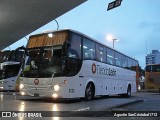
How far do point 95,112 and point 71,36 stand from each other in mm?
5102

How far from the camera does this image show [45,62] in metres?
14.9

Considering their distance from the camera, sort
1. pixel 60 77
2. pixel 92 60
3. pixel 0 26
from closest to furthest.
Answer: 1. pixel 60 77
2. pixel 92 60
3. pixel 0 26

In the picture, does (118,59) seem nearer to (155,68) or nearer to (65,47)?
(65,47)

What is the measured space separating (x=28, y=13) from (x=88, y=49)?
2073 centimetres

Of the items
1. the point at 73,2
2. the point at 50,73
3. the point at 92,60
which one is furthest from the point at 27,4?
the point at 50,73

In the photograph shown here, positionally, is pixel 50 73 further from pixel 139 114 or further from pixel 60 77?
pixel 139 114

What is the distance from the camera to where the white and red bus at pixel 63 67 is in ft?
48.1

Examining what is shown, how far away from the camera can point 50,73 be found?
48.2 ft

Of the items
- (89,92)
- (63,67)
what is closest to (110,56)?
(89,92)

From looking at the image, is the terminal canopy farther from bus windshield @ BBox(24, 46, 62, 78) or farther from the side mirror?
the side mirror

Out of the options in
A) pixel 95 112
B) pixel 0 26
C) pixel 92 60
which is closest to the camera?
pixel 95 112

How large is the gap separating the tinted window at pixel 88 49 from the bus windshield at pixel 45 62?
1.94 meters

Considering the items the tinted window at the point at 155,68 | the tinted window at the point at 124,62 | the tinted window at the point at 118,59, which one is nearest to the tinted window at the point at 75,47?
the tinted window at the point at 118,59

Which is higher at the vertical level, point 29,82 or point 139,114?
point 29,82
